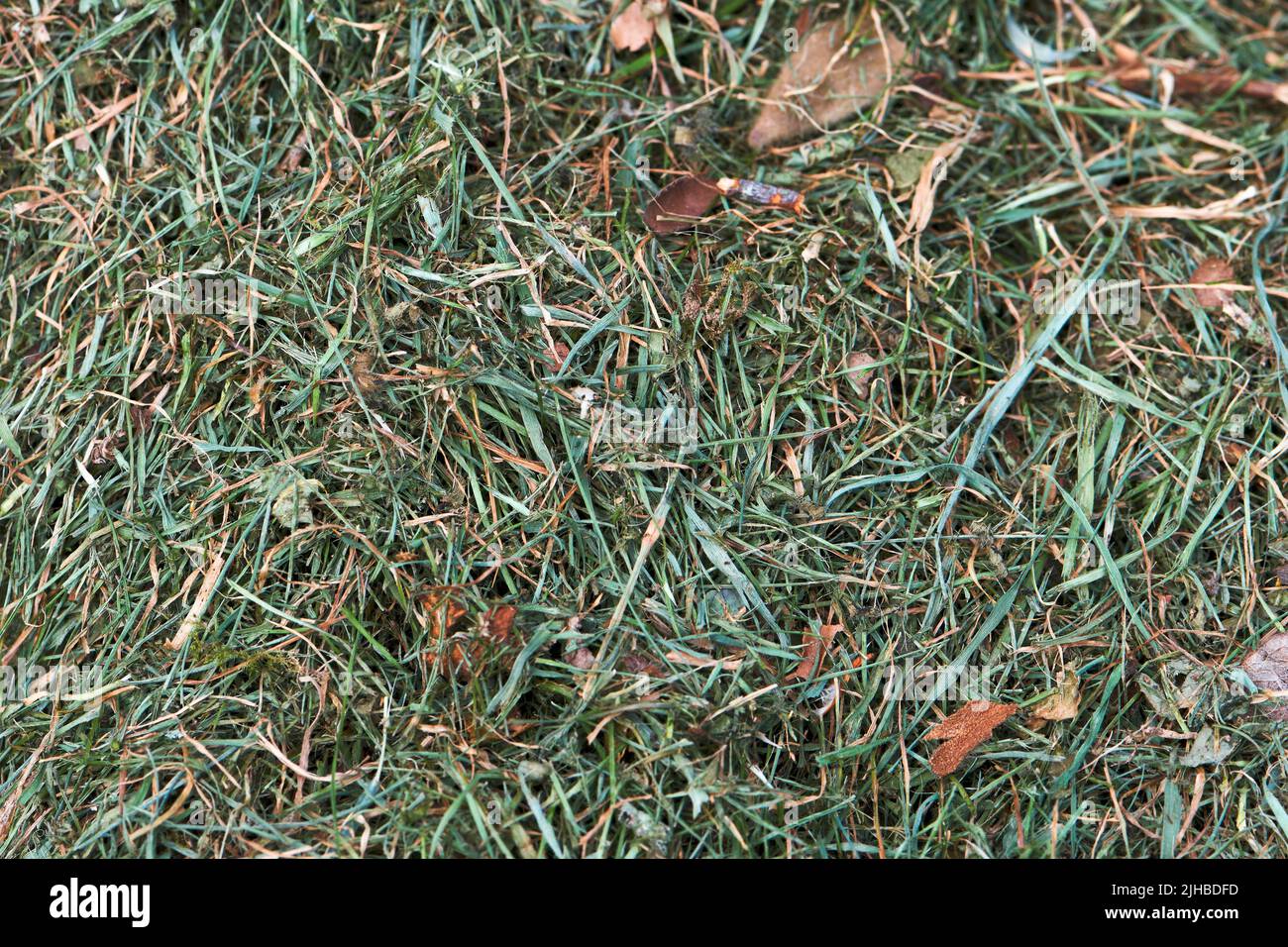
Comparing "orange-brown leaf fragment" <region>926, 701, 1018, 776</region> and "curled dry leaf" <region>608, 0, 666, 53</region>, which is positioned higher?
"curled dry leaf" <region>608, 0, 666, 53</region>

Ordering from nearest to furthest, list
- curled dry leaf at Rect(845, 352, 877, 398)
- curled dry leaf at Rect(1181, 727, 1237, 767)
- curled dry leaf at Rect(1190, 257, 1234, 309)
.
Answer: curled dry leaf at Rect(1181, 727, 1237, 767)
curled dry leaf at Rect(845, 352, 877, 398)
curled dry leaf at Rect(1190, 257, 1234, 309)

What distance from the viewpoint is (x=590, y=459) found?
1989 mm

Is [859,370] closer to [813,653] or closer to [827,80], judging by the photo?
[813,653]

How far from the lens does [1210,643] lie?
206 cm

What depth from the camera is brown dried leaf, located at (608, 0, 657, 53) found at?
7.73 feet

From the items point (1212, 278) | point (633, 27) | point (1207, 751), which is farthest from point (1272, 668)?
point (633, 27)

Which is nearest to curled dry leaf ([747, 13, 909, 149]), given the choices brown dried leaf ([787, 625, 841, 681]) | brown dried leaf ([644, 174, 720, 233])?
brown dried leaf ([644, 174, 720, 233])

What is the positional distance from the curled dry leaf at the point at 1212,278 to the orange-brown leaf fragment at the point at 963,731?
112 cm

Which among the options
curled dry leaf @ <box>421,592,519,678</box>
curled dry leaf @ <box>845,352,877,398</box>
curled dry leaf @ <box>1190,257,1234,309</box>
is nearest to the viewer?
curled dry leaf @ <box>421,592,519,678</box>

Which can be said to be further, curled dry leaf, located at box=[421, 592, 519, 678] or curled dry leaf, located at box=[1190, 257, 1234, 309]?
curled dry leaf, located at box=[1190, 257, 1234, 309]

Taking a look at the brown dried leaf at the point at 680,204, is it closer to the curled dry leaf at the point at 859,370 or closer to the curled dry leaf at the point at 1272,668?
the curled dry leaf at the point at 859,370

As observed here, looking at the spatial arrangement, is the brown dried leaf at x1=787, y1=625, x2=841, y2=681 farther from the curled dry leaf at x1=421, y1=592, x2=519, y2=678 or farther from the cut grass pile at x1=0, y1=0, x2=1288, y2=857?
the curled dry leaf at x1=421, y1=592, x2=519, y2=678

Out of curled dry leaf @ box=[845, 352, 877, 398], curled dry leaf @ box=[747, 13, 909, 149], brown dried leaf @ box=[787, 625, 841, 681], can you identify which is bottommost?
brown dried leaf @ box=[787, 625, 841, 681]
